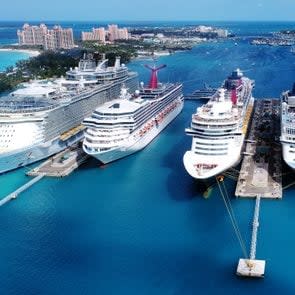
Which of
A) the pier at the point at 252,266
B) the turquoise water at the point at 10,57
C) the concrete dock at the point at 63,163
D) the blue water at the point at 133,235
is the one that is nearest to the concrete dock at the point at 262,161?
the blue water at the point at 133,235

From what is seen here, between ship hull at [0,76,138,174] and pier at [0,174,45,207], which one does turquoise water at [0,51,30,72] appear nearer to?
ship hull at [0,76,138,174]

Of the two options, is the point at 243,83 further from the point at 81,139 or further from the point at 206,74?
the point at 206,74

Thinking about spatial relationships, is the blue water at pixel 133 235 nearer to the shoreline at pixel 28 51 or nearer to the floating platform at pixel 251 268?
the floating platform at pixel 251 268

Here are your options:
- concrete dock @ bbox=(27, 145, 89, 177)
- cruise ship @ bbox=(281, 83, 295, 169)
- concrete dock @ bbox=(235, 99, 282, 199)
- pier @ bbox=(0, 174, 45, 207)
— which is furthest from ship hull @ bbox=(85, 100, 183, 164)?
cruise ship @ bbox=(281, 83, 295, 169)

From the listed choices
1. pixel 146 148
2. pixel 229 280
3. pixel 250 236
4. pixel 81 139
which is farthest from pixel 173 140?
pixel 229 280

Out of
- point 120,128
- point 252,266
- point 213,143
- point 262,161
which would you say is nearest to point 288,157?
point 262,161

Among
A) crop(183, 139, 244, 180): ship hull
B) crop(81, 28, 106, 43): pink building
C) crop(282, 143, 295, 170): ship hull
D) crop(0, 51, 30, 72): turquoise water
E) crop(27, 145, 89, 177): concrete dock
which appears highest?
crop(282, 143, 295, 170): ship hull
